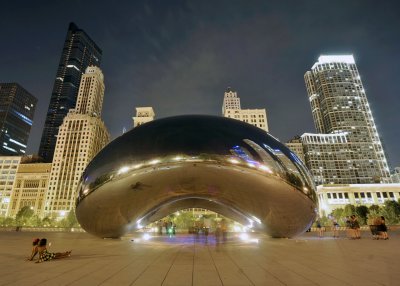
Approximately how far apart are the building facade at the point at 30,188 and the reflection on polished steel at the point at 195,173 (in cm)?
14283

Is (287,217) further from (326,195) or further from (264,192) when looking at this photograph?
(326,195)

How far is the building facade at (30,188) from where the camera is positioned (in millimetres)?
131125

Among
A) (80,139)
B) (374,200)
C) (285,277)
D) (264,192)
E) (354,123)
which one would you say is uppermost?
(354,123)

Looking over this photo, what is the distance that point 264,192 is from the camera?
367 inches

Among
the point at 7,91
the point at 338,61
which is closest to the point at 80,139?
the point at 7,91

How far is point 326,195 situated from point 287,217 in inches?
4247

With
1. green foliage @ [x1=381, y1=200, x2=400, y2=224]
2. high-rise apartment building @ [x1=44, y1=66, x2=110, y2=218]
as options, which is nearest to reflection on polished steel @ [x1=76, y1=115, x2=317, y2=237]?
green foliage @ [x1=381, y1=200, x2=400, y2=224]

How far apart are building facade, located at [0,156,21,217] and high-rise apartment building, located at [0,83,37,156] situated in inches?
1469

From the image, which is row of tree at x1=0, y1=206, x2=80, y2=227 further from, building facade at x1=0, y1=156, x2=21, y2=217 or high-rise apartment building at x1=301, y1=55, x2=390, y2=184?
high-rise apartment building at x1=301, y1=55, x2=390, y2=184

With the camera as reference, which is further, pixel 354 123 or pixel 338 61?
pixel 338 61

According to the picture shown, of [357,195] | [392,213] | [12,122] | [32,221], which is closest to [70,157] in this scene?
[32,221]

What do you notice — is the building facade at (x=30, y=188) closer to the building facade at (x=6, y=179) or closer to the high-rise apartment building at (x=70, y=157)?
the building facade at (x=6, y=179)

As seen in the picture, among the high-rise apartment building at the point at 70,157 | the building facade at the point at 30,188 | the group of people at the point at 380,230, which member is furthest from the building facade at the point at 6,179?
the group of people at the point at 380,230

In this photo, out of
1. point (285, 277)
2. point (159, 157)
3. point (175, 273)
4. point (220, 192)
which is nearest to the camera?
point (285, 277)
